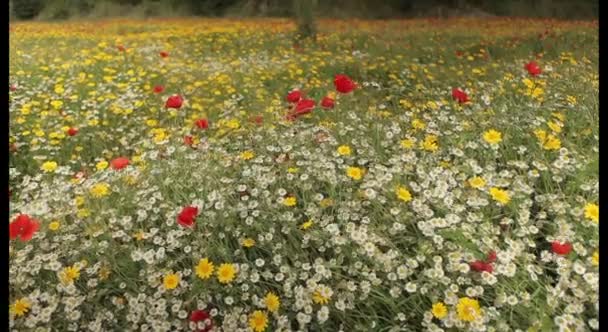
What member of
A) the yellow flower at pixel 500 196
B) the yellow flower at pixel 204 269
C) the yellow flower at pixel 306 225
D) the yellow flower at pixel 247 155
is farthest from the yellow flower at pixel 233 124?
the yellow flower at pixel 500 196

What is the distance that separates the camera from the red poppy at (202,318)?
1705 mm

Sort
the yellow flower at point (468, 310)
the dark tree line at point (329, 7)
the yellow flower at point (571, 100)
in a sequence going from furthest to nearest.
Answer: the dark tree line at point (329, 7)
the yellow flower at point (571, 100)
the yellow flower at point (468, 310)

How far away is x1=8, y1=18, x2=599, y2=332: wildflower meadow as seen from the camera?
5.56ft

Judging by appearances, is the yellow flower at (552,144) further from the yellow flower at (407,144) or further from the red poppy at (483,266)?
the red poppy at (483,266)

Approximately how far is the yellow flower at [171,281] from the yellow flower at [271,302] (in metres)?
0.32

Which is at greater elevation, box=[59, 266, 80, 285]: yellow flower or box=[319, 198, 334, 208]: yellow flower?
box=[319, 198, 334, 208]: yellow flower

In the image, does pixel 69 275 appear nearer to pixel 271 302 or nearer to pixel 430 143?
pixel 271 302

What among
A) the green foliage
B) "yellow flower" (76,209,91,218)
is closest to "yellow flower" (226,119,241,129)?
"yellow flower" (76,209,91,218)

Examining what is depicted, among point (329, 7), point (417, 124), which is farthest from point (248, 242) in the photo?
point (329, 7)

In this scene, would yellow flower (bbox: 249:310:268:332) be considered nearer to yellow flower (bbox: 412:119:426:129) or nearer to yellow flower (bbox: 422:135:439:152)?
yellow flower (bbox: 422:135:439:152)

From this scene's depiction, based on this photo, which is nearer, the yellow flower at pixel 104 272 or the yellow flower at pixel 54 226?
the yellow flower at pixel 104 272

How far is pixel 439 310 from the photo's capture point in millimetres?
1581
